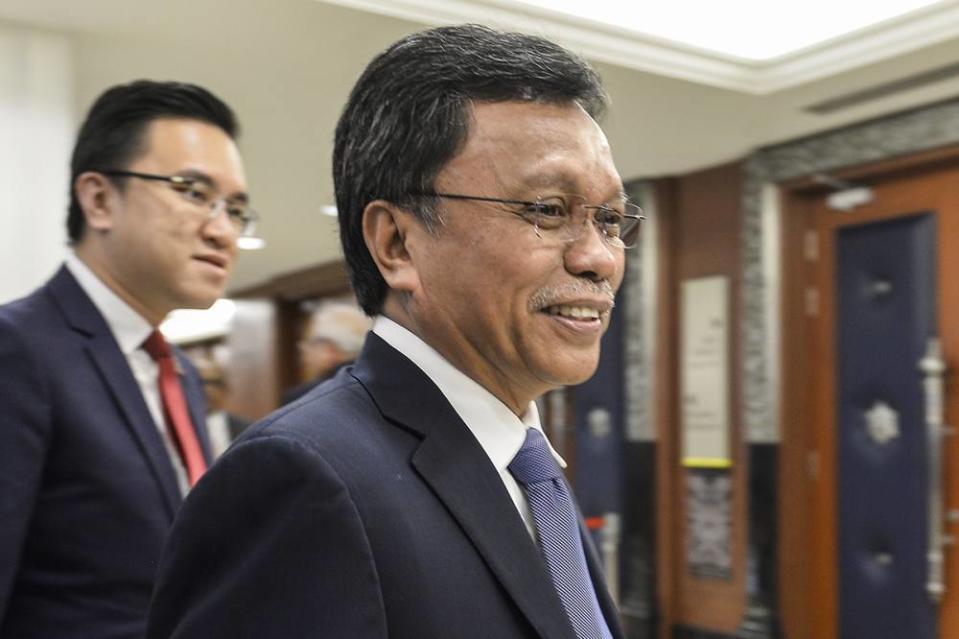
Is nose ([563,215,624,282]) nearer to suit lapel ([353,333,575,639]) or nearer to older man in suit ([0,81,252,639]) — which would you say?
suit lapel ([353,333,575,639])

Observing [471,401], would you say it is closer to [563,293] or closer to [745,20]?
[563,293]

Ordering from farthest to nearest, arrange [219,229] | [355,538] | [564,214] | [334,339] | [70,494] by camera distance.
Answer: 1. [334,339]
2. [219,229]
3. [70,494]
4. [564,214]
5. [355,538]

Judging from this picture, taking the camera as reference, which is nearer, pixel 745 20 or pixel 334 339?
pixel 334 339

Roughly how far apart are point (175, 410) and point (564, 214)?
36.8 inches

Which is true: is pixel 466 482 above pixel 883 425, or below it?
above

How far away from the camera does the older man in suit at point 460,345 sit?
2.91 ft

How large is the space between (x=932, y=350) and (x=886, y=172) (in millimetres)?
770

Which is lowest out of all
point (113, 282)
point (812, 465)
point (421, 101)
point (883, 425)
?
point (812, 465)

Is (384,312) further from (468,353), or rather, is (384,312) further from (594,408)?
(594,408)

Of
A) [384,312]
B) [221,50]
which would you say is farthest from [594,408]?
[384,312]

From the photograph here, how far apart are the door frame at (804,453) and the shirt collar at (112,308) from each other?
362cm

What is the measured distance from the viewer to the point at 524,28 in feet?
11.6

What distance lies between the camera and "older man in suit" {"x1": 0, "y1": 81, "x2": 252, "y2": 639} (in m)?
1.48

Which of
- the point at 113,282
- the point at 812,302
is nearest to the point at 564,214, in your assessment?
the point at 113,282
